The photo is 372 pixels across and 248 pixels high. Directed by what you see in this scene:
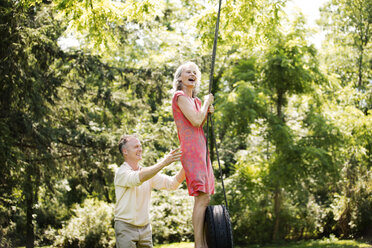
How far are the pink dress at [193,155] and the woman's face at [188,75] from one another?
0.12 meters

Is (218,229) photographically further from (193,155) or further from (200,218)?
(193,155)

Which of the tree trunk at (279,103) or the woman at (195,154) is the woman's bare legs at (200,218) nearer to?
the woman at (195,154)

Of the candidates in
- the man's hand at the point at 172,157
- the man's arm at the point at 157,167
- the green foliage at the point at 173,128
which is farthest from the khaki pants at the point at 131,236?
the green foliage at the point at 173,128

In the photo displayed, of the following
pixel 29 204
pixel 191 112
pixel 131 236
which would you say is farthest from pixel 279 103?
pixel 131 236

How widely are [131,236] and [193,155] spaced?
78cm

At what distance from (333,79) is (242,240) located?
5.27 m

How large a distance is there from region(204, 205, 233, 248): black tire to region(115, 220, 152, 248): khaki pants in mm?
565

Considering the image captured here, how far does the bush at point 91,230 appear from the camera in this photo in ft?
A: 38.9

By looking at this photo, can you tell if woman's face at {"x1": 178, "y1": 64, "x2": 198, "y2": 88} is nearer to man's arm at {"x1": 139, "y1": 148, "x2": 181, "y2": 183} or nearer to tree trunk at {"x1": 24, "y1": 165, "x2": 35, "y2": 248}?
man's arm at {"x1": 139, "y1": 148, "x2": 181, "y2": 183}

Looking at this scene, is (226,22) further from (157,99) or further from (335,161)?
(157,99)

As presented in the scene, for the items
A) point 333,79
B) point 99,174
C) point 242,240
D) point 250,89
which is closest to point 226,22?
point 250,89

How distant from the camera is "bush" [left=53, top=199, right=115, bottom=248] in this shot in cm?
1184

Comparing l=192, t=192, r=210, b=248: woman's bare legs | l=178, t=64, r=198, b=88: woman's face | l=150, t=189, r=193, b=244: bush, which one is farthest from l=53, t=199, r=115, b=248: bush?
l=178, t=64, r=198, b=88: woman's face

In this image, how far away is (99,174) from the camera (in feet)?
38.3
